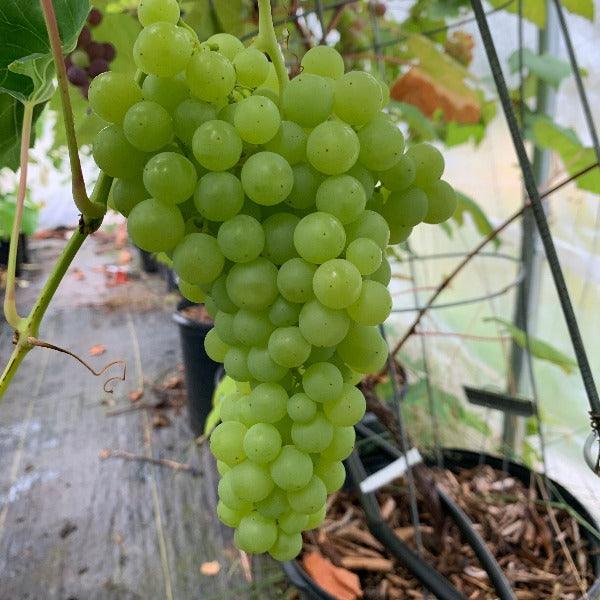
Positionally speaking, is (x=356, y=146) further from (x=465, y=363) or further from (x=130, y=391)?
(x=130, y=391)

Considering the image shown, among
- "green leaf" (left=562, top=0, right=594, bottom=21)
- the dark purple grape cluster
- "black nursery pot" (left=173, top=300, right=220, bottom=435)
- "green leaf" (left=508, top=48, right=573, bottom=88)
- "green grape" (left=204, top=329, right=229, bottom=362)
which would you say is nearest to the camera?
"green grape" (left=204, top=329, right=229, bottom=362)

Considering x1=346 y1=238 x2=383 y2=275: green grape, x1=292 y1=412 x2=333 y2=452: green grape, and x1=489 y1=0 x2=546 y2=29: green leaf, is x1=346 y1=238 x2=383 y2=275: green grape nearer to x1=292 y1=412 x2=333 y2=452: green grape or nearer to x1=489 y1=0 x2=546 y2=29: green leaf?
x1=292 y1=412 x2=333 y2=452: green grape

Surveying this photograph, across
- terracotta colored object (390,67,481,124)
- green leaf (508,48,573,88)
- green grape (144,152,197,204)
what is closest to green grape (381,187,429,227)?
green grape (144,152,197,204)

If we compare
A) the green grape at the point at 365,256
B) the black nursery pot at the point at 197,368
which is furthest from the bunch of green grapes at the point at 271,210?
the black nursery pot at the point at 197,368

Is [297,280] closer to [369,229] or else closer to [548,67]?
[369,229]

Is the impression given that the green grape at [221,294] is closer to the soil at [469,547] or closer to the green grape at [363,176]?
the green grape at [363,176]

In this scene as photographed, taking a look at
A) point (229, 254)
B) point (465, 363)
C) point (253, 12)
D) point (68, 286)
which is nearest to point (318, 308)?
point (229, 254)

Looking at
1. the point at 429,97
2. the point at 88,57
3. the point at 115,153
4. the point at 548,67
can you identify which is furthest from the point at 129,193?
the point at 548,67
